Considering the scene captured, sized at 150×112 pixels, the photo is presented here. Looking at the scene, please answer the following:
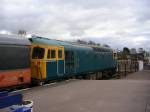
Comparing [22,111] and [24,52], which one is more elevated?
[24,52]

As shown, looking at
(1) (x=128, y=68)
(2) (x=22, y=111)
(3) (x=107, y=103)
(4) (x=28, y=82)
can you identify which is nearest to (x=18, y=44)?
(4) (x=28, y=82)

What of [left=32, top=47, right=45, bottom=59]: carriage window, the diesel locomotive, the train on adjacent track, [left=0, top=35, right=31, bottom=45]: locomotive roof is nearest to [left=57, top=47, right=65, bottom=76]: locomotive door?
the train on adjacent track

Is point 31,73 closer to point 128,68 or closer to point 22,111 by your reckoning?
point 22,111

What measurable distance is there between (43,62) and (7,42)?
3.83m

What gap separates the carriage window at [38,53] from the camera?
18994 millimetres

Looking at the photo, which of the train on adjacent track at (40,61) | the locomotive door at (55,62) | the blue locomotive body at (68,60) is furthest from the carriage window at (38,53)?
the locomotive door at (55,62)

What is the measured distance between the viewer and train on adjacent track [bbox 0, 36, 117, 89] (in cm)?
1533

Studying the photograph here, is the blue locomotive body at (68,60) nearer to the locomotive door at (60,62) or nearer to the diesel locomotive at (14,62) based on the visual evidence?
the locomotive door at (60,62)

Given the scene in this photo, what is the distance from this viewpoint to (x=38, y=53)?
19.1 metres

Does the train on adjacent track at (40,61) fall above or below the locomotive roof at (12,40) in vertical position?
below

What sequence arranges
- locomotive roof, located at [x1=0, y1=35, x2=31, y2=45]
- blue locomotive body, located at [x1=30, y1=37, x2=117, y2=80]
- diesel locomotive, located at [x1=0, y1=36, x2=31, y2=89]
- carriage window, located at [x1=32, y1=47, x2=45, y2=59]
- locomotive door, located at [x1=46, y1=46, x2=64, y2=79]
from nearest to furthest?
diesel locomotive, located at [x1=0, y1=36, x2=31, y2=89]
locomotive roof, located at [x1=0, y1=35, x2=31, y2=45]
carriage window, located at [x1=32, y1=47, x2=45, y2=59]
blue locomotive body, located at [x1=30, y1=37, x2=117, y2=80]
locomotive door, located at [x1=46, y1=46, x2=64, y2=79]

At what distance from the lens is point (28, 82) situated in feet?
56.0

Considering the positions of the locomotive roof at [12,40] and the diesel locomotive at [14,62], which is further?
the locomotive roof at [12,40]

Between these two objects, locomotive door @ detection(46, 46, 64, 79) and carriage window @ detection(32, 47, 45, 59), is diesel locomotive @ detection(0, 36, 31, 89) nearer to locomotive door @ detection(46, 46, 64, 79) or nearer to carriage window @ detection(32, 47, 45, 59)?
carriage window @ detection(32, 47, 45, 59)
